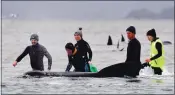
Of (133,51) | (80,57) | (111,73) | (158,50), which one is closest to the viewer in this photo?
(158,50)

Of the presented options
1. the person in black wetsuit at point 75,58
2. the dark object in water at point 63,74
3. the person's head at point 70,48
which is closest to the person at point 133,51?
the dark object in water at point 63,74

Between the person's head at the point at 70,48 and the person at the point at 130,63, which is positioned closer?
the person at the point at 130,63

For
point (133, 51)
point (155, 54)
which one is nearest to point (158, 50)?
point (155, 54)

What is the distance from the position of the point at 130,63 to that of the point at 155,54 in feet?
3.54

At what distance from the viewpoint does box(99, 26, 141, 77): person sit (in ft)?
87.0

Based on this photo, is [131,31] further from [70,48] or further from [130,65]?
[70,48]

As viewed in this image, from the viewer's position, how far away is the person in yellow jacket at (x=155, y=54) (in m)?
26.3

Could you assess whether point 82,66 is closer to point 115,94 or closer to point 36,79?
point 36,79

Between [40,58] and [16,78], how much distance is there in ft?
6.65

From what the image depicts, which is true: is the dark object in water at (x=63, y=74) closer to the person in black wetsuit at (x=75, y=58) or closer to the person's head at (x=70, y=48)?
the person in black wetsuit at (x=75, y=58)

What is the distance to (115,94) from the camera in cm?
2266

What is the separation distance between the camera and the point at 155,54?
26641mm

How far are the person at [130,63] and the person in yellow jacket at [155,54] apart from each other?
1.44 feet

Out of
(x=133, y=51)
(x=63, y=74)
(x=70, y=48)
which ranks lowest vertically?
(x=63, y=74)
